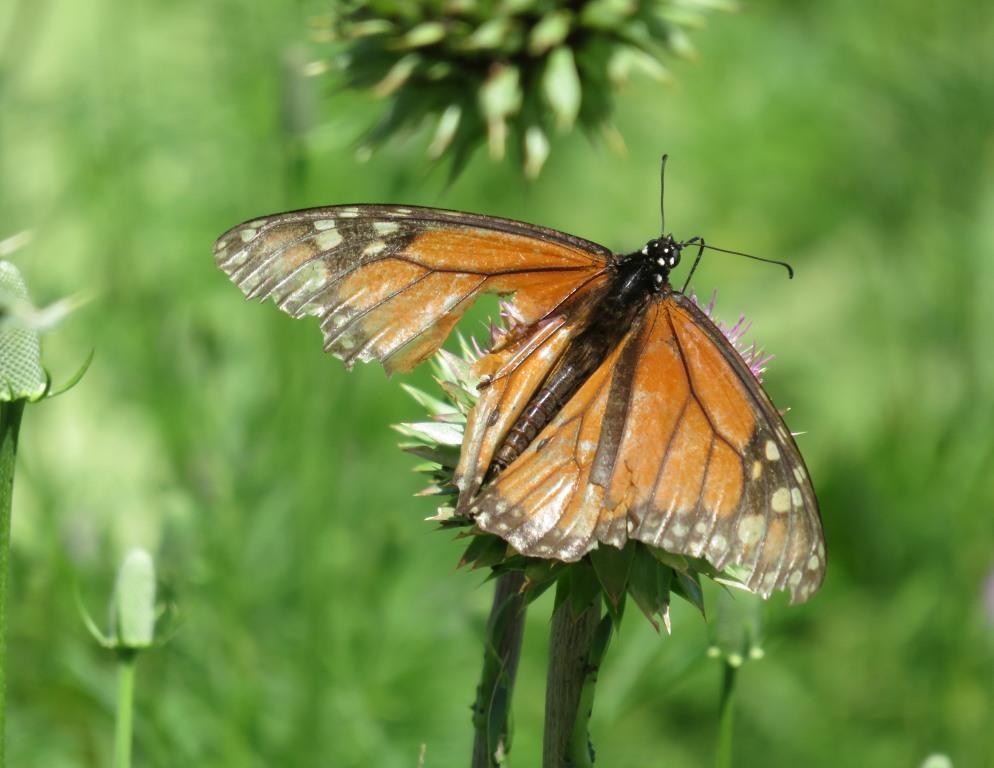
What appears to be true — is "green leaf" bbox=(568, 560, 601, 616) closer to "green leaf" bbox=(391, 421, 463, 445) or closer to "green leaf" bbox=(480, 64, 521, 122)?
"green leaf" bbox=(391, 421, 463, 445)

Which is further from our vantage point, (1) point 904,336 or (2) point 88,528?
(1) point 904,336

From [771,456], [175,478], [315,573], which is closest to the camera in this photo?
[771,456]

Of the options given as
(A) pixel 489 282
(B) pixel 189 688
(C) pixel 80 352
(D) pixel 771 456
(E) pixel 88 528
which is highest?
(A) pixel 489 282

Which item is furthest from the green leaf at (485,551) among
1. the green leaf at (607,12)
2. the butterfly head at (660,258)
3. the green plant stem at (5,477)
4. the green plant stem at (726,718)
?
the green leaf at (607,12)

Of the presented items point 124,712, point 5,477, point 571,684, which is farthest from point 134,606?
point 571,684

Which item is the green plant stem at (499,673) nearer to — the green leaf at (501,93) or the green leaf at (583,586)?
the green leaf at (583,586)

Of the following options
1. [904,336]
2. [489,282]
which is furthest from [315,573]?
[904,336]

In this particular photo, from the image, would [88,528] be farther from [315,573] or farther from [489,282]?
[489,282]
